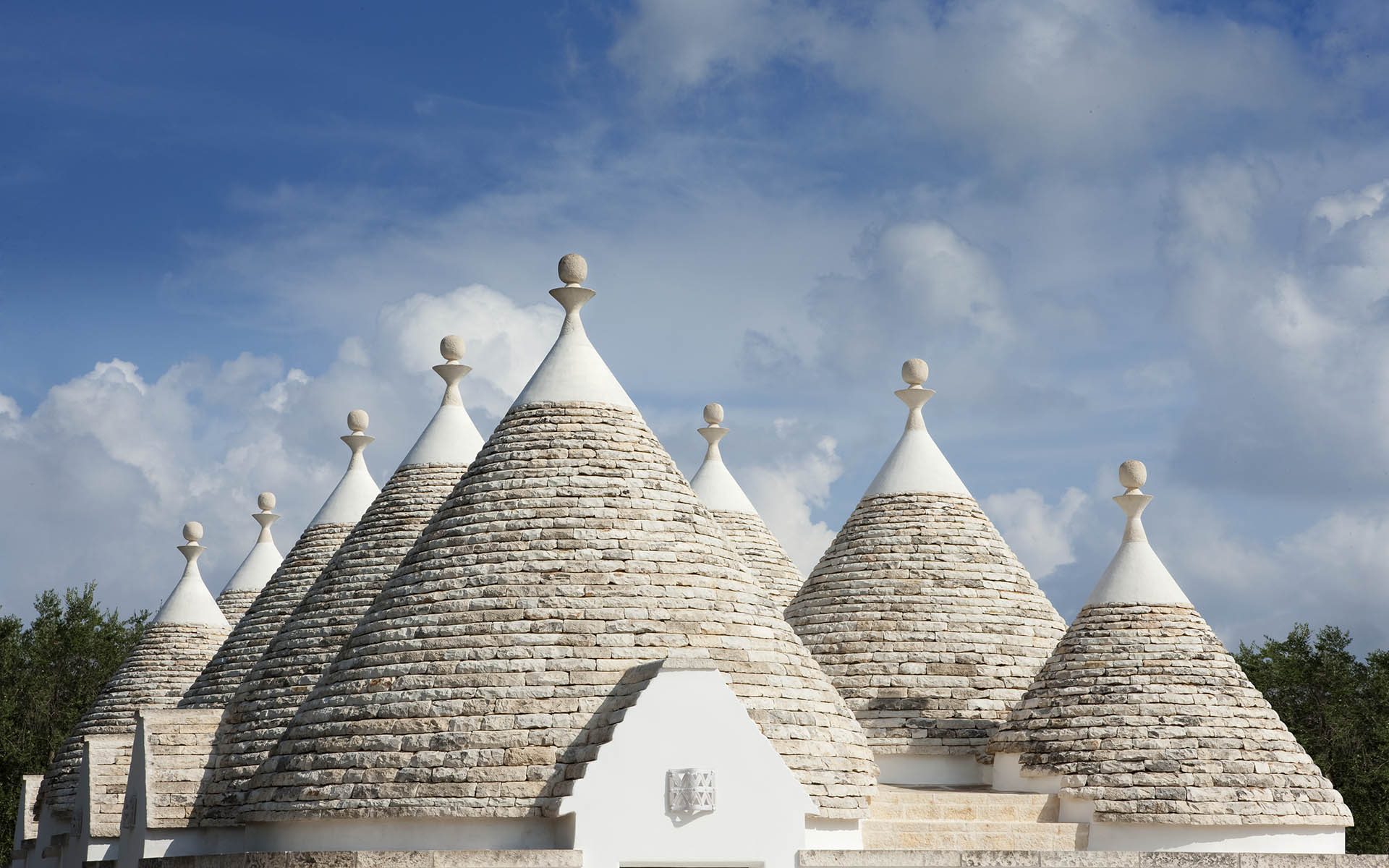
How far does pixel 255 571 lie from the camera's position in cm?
2959

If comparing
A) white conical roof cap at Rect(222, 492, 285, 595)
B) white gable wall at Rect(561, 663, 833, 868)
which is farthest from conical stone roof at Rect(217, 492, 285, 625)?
white gable wall at Rect(561, 663, 833, 868)

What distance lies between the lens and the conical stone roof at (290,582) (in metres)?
21.1

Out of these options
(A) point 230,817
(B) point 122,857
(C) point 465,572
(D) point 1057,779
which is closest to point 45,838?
(B) point 122,857

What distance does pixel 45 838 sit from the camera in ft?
80.8

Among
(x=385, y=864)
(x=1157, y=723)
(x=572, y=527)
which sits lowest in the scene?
(x=385, y=864)

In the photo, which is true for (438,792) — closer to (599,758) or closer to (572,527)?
(599,758)

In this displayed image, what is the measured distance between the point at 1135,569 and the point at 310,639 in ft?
28.8

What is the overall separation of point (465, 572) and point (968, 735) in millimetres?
7447

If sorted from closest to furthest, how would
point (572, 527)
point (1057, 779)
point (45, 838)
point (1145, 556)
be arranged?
1. point (572, 527)
2. point (1057, 779)
3. point (1145, 556)
4. point (45, 838)

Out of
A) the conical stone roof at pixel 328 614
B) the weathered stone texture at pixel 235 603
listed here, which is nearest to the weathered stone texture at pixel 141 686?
the weathered stone texture at pixel 235 603

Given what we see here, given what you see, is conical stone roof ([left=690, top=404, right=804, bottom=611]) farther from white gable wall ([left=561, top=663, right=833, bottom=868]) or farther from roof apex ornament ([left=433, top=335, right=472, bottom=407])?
white gable wall ([left=561, top=663, right=833, bottom=868])

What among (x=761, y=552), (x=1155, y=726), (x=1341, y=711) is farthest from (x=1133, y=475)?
(x=1341, y=711)

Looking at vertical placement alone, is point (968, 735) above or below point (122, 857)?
above

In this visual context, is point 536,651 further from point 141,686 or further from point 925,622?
→ point 141,686
